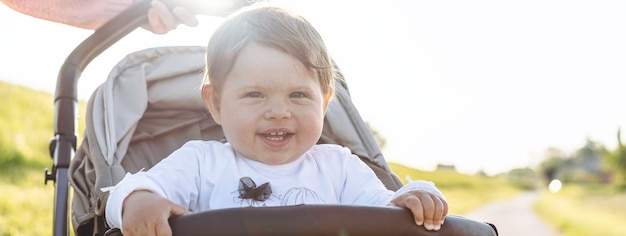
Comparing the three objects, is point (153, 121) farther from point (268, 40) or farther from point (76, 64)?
point (268, 40)

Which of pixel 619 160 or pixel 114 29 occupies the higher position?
pixel 619 160

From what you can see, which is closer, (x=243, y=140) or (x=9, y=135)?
(x=243, y=140)

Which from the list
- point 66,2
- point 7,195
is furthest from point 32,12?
point 7,195

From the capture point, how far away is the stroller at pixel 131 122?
7.66 feet

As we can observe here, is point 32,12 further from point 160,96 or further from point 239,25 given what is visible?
point 239,25

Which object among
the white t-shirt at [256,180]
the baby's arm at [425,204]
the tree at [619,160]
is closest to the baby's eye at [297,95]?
the white t-shirt at [256,180]

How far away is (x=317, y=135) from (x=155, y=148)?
772 mm

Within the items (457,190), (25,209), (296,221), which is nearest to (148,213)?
(296,221)

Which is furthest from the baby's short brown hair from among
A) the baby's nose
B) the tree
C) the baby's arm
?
the tree

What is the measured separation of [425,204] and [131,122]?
119 centimetres

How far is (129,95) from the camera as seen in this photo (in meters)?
2.58

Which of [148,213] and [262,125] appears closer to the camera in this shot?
[148,213]

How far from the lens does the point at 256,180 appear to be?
6.59 feet

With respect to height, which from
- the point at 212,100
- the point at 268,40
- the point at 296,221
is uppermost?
the point at 268,40
